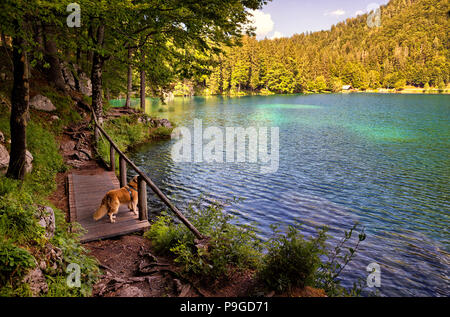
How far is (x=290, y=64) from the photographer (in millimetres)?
125750

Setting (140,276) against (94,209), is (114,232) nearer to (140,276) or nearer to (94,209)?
(94,209)

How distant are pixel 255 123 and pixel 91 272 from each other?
39212 mm

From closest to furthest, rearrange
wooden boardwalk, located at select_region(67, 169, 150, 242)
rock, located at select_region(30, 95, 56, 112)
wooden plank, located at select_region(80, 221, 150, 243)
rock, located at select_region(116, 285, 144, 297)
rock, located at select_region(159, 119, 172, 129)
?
rock, located at select_region(116, 285, 144, 297)
wooden plank, located at select_region(80, 221, 150, 243)
wooden boardwalk, located at select_region(67, 169, 150, 242)
rock, located at select_region(30, 95, 56, 112)
rock, located at select_region(159, 119, 172, 129)

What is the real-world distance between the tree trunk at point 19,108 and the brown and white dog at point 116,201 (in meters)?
2.48

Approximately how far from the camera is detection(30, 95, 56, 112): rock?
16620 millimetres

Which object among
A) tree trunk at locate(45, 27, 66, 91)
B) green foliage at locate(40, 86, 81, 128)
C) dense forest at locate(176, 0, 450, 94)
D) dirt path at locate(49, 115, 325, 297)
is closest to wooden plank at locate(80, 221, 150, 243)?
dirt path at locate(49, 115, 325, 297)

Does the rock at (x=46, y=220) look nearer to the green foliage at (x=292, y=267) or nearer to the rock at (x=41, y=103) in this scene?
the green foliage at (x=292, y=267)

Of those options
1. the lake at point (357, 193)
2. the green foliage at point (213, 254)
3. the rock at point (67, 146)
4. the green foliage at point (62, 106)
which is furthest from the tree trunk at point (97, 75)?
the green foliage at point (213, 254)

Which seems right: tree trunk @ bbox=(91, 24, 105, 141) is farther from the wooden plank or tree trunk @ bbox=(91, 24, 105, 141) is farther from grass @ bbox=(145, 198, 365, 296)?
grass @ bbox=(145, 198, 365, 296)

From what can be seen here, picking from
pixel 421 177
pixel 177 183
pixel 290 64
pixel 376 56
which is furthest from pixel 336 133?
pixel 376 56

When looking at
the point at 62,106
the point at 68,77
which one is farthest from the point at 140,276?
the point at 68,77

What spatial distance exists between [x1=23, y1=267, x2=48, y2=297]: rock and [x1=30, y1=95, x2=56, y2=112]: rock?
1547 cm

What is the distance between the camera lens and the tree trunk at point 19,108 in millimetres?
7488

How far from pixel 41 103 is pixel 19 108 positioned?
432 inches
